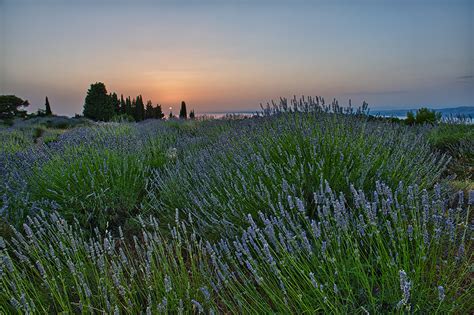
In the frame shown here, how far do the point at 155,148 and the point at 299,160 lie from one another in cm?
322

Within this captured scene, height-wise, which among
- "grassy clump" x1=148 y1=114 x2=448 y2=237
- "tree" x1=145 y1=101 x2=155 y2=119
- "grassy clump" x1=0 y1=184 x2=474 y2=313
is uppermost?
"tree" x1=145 y1=101 x2=155 y2=119

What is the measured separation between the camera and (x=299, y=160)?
3.11 meters

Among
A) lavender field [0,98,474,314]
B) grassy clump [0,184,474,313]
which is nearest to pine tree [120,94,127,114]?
lavender field [0,98,474,314]

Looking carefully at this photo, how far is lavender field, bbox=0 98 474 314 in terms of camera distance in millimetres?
1847

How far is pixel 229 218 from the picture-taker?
107 inches

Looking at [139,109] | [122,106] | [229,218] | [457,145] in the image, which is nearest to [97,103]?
[139,109]

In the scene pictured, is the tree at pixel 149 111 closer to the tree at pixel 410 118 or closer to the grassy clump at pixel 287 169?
the tree at pixel 410 118

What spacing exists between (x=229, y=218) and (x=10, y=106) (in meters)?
33.8

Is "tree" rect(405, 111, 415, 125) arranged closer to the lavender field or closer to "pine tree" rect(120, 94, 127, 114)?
the lavender field

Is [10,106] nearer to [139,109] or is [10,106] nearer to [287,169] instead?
[139,109]

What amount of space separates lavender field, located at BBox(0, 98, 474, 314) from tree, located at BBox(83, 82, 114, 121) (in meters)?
25.2

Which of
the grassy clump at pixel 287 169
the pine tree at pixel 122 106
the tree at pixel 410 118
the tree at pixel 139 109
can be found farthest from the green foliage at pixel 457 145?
the pine tree at pixel 122 106

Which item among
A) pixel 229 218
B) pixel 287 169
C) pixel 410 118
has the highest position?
pixel 410 118

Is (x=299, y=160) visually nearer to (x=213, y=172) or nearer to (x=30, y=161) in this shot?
(x=213, y=172)
